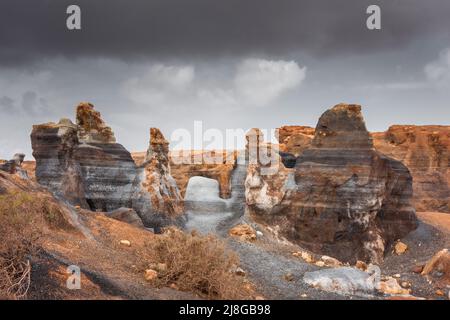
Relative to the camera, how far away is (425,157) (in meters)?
39.7

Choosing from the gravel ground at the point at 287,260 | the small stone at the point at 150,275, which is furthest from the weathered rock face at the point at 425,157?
the small stone at the point at 150,275

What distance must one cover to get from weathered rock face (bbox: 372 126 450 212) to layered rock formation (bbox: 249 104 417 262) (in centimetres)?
2035

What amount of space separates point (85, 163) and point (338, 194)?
11.4 meters

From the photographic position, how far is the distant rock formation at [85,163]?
2111cm

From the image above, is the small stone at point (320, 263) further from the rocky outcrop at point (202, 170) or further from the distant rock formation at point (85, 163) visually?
the rocky outcrop at point (202, 170)

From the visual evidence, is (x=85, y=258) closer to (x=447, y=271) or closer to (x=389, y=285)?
(x=389, y=285)

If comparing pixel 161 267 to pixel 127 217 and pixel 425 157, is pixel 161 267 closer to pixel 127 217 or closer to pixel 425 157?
pixel 127 217

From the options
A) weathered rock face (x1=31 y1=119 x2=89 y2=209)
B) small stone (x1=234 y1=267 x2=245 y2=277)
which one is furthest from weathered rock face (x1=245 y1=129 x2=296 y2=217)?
weathered rock face (x1=31 y1=119 x2=89 y2=209)

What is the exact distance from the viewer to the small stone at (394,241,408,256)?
1947 centimetres

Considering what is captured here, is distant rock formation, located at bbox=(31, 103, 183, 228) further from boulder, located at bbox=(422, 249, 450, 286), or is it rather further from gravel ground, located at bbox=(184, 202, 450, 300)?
boulder, located at bbox=(422, 249, 450, 286)

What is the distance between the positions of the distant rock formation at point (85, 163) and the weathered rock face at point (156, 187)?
212 millimetres

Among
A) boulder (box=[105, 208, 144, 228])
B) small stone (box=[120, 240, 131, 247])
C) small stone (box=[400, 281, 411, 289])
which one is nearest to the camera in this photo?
small stone (box=[400, 281, 411, 289])

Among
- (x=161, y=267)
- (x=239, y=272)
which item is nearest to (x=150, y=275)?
(x=161, y=267)
